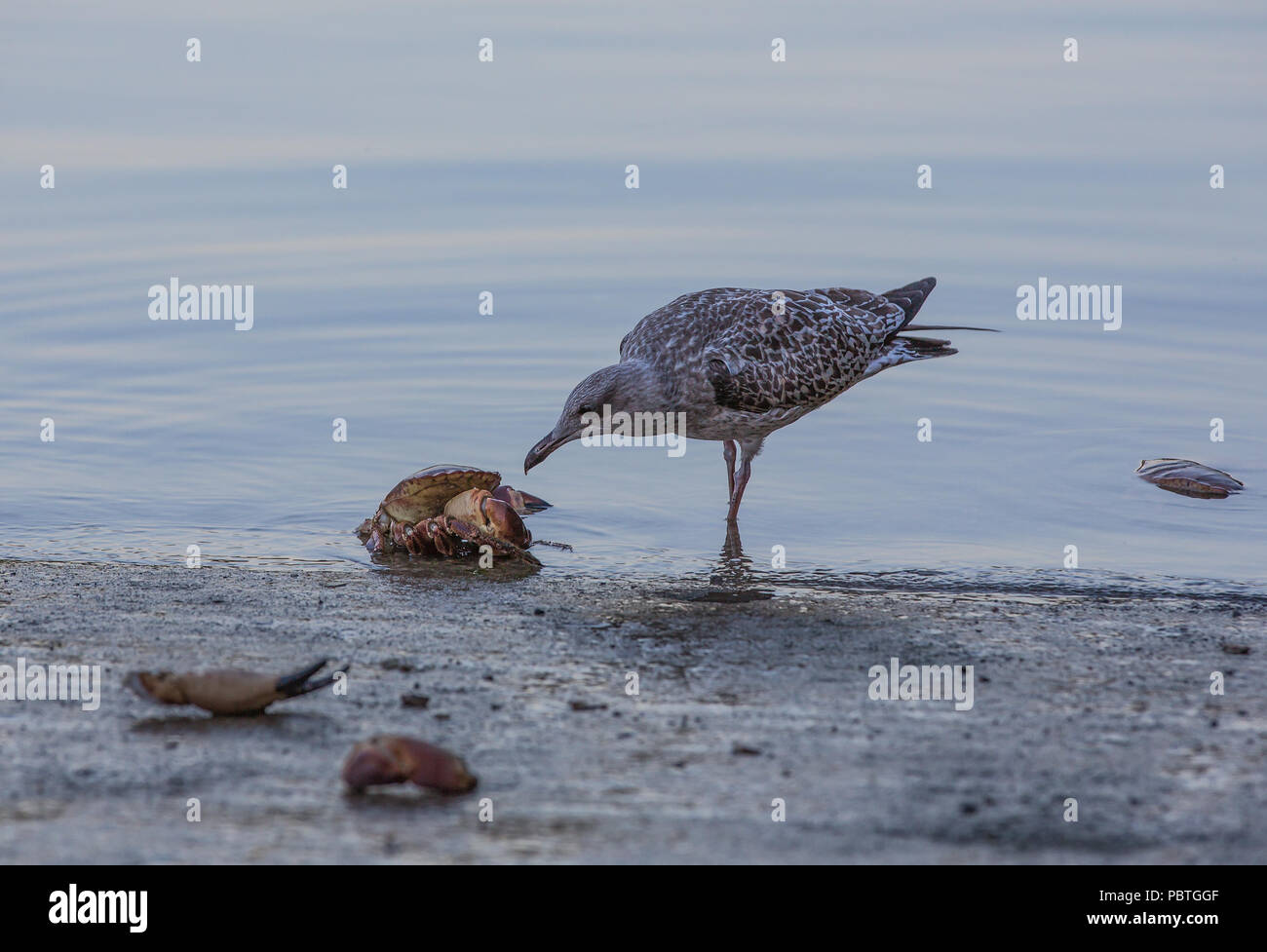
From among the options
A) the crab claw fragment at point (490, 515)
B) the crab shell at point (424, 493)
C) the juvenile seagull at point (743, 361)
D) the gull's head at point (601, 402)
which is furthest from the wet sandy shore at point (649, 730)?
the juvenile seagull at point (743, 361)

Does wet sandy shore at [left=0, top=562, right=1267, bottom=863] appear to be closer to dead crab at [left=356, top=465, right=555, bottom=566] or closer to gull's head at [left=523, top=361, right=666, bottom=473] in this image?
dead crab at [left=356, top=465, right=555, bottom=566]

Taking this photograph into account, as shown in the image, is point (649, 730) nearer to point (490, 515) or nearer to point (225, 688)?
point (225, 688)

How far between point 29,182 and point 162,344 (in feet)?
19.0

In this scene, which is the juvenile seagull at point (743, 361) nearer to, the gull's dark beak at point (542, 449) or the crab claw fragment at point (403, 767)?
the gull's dark beak at point (542, 449)

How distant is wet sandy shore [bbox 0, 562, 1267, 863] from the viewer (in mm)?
4727

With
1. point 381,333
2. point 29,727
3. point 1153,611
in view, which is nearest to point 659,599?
point 1153,611

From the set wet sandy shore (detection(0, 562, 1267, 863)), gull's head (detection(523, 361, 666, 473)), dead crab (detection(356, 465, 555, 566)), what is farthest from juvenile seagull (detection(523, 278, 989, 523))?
wet sandy shore (detection(0, 562, 1267, 863))

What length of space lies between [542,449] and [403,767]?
4153 millimetres

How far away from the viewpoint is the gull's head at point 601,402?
908 centimetres

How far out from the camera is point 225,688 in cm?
558

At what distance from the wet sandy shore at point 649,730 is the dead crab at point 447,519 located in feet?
2.27

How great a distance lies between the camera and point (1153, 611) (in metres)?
7.52
